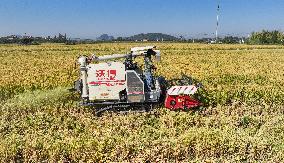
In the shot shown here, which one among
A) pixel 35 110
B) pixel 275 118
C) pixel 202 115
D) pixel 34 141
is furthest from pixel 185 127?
pixel 35 110

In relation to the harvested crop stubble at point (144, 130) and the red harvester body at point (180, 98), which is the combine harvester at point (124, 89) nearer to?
the red harvester body at point (180, 98)

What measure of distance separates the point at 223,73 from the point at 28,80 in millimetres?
11489

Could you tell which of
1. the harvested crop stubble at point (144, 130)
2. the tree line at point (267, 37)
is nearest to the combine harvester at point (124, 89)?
the harvested crop stubble at point (144, 130)

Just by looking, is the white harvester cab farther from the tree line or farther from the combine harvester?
the tree line

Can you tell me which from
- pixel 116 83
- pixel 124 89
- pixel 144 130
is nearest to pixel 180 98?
pixel 124 89

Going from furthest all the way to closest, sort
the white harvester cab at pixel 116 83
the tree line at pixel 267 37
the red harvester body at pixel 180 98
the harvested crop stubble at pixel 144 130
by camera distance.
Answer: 1. the tree line at pixel 267 37
2. the red harvester body at pixel 180 98
3. the white harvester cab at pixel 116 83
4. the harvested crop stubble at pixel 144 130

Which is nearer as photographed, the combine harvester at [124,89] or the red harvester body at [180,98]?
the combine harvester at [124,89]

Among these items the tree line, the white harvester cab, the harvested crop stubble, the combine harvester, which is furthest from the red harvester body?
the tree line

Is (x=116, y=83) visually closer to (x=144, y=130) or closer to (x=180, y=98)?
(x=180, y=98)

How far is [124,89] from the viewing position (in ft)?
48.0

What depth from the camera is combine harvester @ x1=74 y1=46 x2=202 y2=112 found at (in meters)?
14.5

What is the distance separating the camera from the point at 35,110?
15.6m

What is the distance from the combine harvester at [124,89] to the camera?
14469 millimetres

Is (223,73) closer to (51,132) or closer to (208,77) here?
(208,77)
